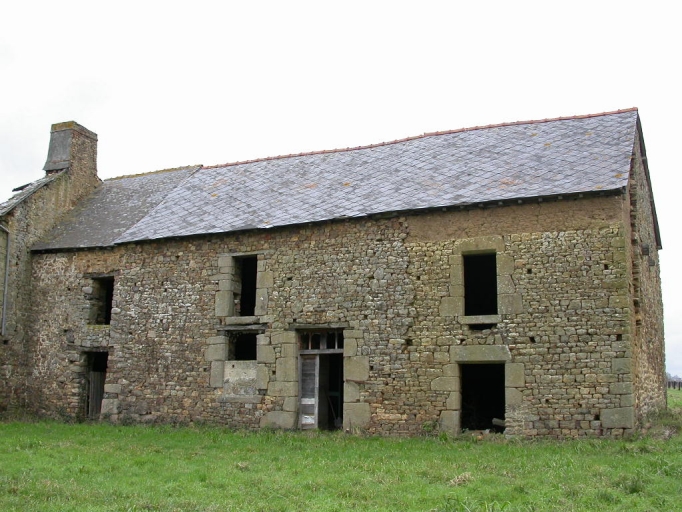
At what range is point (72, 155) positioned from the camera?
20938mm

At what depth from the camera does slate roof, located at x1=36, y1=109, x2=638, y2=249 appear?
1430 cm

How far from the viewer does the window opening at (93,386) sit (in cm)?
1795

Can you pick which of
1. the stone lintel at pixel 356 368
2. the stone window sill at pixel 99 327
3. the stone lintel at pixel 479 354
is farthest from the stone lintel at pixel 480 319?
the stone window sill at pixel 99 327

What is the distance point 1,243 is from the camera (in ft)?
59.3

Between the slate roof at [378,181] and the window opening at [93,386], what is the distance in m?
2.94

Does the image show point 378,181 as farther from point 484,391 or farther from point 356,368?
point 484,391

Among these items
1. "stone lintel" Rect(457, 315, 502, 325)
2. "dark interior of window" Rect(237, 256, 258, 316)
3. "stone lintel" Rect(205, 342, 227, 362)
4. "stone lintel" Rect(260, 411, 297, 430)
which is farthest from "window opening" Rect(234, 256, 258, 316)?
"stone lintel" Rect(457, 315, 502, 325)

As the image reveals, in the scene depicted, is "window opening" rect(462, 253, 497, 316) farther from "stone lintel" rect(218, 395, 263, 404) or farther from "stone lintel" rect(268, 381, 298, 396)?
"stone lintel" rect(218, 395, 263, 404)

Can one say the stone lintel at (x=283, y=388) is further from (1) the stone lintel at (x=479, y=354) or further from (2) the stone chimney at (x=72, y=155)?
(2) the stone chimney at (x=72, y=155)

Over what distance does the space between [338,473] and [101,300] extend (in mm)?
10290

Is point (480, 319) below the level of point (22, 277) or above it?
below

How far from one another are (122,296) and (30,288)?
124 inches

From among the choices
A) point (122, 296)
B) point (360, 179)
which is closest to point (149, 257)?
point (122, 296)

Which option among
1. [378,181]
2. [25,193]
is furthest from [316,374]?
[25,193]
